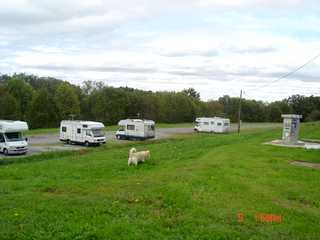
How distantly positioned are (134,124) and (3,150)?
19.8m

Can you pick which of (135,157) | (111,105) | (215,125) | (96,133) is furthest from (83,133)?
(111,105)

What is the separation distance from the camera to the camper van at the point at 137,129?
50219mm

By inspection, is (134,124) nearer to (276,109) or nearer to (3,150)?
(3,150)

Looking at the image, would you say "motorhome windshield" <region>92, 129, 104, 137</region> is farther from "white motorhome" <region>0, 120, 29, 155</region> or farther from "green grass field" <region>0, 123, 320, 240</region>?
"green grass field" <region>0, 123, 320, 240</region>

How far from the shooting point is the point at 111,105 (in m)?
90.2

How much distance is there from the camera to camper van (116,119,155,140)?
165ft

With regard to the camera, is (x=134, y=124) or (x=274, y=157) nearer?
(x=274, y=157)

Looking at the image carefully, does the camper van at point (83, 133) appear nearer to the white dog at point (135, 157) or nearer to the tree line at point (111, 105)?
the white dog at point (135, 157)

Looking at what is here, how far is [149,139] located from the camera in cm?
5078

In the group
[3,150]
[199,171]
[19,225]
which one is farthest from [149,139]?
[19,225]

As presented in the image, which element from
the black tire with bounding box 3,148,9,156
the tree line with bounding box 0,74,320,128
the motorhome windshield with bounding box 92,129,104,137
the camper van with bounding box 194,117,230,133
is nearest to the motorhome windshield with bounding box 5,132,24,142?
the black tire with bounding box 3,148,9,156

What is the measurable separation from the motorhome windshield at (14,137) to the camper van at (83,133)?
8919 millimetres

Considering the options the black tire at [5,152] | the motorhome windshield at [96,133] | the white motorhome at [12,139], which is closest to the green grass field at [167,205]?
the white motorhome at [12,139]

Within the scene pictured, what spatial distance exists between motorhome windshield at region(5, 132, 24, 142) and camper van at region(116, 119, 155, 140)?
1812cm
